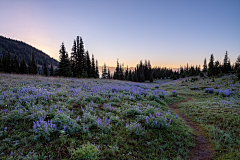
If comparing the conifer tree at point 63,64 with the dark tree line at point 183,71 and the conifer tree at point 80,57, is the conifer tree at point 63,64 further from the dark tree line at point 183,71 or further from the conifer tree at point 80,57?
the dark tree line at point 183,71

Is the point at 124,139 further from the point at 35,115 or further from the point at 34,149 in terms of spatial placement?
the point at 35,115

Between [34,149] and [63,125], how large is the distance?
1.13 metres

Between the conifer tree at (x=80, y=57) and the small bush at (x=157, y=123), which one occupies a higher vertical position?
the conifer tree at (x=80, y=57)

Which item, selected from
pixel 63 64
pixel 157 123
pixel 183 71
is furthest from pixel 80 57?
pixel 183 71

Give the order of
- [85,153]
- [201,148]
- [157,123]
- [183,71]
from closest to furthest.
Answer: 1. [85,153]
2. [201,148]
3. [157,123]
4. [183,71]

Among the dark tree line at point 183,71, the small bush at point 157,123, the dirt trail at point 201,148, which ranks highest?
the dark tree line at point 183,71

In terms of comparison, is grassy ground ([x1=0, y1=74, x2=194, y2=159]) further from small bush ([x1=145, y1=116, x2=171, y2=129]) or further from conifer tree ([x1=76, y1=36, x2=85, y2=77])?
conifer tree ([x1=76, y1=36, x2=85, y2=77])

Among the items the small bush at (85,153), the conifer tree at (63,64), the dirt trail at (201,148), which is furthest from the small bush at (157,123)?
the conifer tree at (63,64)

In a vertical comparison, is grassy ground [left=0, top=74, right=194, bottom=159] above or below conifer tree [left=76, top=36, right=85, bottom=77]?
below

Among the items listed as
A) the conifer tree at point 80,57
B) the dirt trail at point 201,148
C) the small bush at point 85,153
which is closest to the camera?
the small bush at point 85,153

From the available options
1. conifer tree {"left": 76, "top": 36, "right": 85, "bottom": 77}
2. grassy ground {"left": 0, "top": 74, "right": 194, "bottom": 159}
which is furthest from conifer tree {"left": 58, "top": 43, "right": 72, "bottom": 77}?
Result: grassy ground {"left": 0, "top": 74, "right": 194, "bottom": 159}

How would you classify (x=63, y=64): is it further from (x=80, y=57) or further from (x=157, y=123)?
(x=157, y=123)

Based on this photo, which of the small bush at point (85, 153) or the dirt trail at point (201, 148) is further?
the dirt trail at point (201, 148)

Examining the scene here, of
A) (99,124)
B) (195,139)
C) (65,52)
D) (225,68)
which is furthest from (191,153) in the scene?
(225,68)
